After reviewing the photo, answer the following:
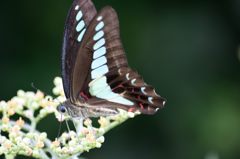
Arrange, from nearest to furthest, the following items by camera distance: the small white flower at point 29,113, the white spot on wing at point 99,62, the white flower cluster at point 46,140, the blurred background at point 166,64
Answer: the white flower cluster at point 46,140
the white spot on wing at point 99,62
the small white flower at point 29,113
the blurred background at point 166,64

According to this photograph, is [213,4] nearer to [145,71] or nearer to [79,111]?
[145,71]

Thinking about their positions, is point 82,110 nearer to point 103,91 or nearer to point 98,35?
point 103,91

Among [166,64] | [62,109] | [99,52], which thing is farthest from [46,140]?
[166,64]

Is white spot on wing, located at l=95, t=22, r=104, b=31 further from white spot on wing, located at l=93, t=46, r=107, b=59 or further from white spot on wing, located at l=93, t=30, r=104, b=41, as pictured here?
white spot on wing, located at l=93, t=46, r=107, b=59

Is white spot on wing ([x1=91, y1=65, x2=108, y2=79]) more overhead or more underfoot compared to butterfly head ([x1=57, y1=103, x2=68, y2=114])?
more overhead

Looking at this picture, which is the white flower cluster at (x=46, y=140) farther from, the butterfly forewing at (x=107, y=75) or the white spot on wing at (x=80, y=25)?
the white spot on wing at (x=80, y=25)

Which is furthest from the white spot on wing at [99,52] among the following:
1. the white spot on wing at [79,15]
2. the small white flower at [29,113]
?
the small white flower at [29,113]

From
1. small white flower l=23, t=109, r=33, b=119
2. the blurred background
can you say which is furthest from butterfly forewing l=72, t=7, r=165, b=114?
the blurred background
